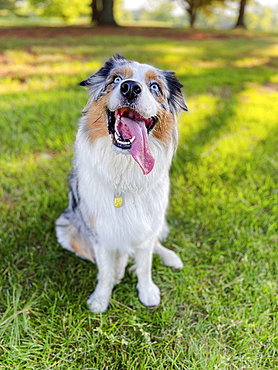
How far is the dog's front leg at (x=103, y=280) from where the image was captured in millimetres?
2096

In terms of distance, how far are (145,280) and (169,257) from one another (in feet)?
1.29

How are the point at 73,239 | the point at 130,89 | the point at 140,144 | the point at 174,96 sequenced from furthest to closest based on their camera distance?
the point at 73,239
the point at 174,96
the point at 140,144
the point at 130,89

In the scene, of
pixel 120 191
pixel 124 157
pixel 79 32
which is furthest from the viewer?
pixel 79 32

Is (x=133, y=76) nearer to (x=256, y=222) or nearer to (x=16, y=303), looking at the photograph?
(x=16, y=303)

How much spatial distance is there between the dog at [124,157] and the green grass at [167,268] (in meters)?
0.27

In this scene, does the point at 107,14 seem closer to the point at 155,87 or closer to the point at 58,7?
the point at 58,7

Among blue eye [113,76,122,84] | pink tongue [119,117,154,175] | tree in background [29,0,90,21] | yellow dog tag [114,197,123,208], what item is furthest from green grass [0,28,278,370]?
tree in background [29,0,90,21]

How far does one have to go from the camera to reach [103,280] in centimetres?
218

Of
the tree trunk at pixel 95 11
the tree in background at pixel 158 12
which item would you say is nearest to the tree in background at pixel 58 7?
the tree trunk at pixel 95 11

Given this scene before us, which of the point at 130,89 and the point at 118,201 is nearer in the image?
the point at 130,89

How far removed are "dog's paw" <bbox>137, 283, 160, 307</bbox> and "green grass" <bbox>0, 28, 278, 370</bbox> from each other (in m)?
0.05

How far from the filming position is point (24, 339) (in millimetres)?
1878

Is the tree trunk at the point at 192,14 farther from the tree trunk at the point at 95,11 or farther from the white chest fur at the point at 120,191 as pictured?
the white chest fur at the point at 120,191

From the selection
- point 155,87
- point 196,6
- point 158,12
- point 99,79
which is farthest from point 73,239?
point 158,12
